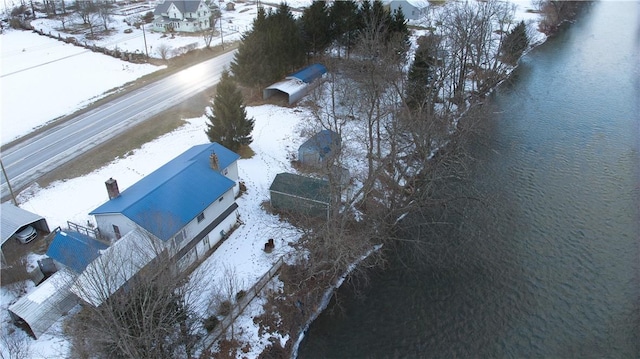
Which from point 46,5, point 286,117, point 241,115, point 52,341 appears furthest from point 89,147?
point 46,5

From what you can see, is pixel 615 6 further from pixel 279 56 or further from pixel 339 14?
pixel 279 56

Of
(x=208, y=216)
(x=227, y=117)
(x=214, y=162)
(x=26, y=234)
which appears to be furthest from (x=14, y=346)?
(x=227, y=117)

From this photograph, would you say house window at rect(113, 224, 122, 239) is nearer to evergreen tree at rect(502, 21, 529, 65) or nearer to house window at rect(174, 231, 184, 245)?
house window at rect(174, 231, 184, 245)

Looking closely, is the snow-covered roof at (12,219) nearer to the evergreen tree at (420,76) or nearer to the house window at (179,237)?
the house window at (179,237)

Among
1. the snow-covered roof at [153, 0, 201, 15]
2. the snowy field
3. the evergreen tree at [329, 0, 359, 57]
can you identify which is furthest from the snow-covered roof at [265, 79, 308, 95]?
the snow-covered roof at [153, 0, 201, 15]

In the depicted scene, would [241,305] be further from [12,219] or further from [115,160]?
[115,160]

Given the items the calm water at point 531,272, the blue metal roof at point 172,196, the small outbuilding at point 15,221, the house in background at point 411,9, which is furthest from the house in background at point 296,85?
the house in background at point 411,9
